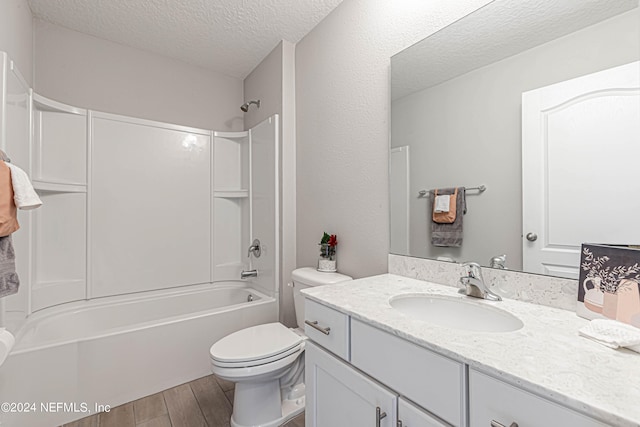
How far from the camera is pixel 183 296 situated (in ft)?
7.98

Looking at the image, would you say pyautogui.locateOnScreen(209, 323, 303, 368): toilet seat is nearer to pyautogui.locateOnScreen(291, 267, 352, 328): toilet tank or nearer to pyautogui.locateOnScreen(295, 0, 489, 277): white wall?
pyautogui.locateOnScreen(291, 267, 352, 328): toilet tank

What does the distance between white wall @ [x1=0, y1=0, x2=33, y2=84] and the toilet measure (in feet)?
6.25

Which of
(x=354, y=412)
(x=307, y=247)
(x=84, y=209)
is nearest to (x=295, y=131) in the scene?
(x=307, y=247)

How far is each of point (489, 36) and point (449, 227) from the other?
0.78 meters

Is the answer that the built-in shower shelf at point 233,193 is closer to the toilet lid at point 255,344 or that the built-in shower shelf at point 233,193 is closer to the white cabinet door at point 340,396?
the toilet lid at point 255,344

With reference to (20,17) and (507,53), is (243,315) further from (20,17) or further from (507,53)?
(20,17)

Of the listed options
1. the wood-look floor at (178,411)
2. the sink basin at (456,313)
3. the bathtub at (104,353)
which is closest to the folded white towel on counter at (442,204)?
the sink basin at (456,313)

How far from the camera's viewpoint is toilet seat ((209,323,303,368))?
4.42 feet

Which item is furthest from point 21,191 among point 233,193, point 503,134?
point 503,134

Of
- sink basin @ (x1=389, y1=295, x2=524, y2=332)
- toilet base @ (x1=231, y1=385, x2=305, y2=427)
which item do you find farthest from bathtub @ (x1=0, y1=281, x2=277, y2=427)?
sink basin @ (x1=389, y1=295, x2=524, y2=332)

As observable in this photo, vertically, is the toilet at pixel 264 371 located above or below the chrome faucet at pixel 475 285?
below

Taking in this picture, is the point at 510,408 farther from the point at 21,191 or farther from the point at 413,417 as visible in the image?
the point at 21,191

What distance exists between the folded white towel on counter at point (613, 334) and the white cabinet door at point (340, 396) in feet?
1.67

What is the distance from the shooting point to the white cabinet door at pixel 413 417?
0.68 metres
